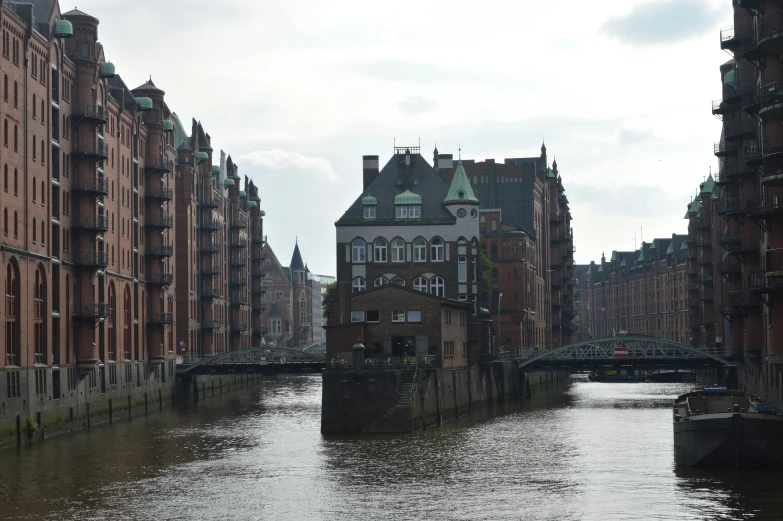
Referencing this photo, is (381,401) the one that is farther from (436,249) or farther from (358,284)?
(358,284)

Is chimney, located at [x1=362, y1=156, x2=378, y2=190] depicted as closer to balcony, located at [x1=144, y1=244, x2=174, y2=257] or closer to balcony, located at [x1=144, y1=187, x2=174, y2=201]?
balcony, located at [x1=144, y1=187, x2=174, y2=201]

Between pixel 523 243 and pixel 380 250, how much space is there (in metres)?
44.2

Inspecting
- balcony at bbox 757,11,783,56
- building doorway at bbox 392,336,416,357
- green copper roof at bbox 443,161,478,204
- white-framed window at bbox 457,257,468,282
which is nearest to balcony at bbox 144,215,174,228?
green copper roof at bbox 443,161,478,204

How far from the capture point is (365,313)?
3536 inches

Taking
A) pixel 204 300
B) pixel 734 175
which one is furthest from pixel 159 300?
pixel 734 175

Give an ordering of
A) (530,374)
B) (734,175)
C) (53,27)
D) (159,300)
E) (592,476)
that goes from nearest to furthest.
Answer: (592,476), (53,27), (734,175), (159,300), (530,374)

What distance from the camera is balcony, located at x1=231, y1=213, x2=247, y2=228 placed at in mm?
162750

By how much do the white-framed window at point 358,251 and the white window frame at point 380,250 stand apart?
0.93 m

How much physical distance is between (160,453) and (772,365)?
1375 inches

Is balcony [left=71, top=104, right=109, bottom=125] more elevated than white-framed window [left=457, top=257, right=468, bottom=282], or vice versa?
balcony [left=71, top=104, right=109, bottom=125]

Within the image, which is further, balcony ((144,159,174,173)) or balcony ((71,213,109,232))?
balcony ((144,159,174,173))

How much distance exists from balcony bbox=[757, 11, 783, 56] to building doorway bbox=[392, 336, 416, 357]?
3123cm

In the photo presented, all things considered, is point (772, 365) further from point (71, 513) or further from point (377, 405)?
point (71, 513)

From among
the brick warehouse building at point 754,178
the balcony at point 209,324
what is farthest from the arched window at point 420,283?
the balcony at point 209,324
